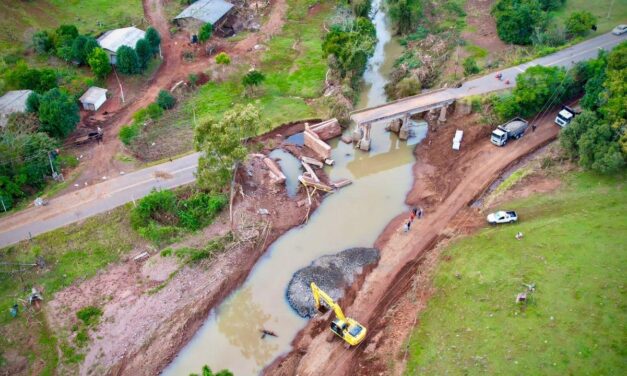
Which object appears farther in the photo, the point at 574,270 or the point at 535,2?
the point at 535,2

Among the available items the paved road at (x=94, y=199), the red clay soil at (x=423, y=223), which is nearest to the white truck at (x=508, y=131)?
the red clay soil at (x=423, y=223)

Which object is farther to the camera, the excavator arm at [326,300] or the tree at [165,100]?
the tree at [165,100]

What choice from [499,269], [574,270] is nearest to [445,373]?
[499,269]

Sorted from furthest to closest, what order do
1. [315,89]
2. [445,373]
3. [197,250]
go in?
1. [315,89]
2. [197,250]
3. [445,373]

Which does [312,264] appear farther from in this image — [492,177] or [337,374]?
[492,177]

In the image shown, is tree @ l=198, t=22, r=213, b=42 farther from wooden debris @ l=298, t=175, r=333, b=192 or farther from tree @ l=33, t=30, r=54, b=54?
wooden debris @ l=298, t=175, r=333, b=192

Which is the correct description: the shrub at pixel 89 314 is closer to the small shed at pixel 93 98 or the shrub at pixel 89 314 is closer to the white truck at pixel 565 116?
the small shed at pixel 93 98

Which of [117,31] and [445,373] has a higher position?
[117,31]
